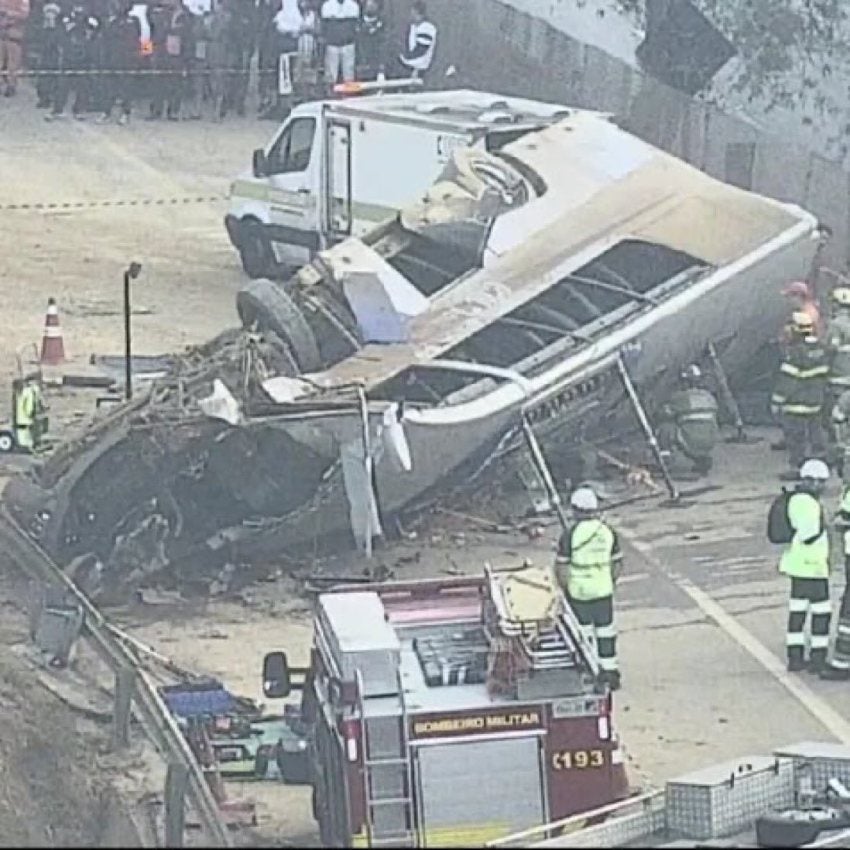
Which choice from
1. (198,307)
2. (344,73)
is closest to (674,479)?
(198,307)

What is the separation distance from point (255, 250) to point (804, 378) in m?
8.41

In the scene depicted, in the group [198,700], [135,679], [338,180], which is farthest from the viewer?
[338,180]

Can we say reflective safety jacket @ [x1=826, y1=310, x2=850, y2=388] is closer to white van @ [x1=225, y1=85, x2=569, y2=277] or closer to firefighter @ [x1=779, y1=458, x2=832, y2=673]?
white van @ [x1=225, y1=85, x2=569, y2=277]

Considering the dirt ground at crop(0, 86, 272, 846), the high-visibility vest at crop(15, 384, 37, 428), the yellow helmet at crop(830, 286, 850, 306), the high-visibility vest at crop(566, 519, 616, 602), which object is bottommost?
the dirt ground at crop(0, 86, 272, 846)

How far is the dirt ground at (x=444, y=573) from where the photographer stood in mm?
14414

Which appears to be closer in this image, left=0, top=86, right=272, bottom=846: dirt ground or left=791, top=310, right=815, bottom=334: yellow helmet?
left=0, top=86, right=272, bottom=846: dirt ground

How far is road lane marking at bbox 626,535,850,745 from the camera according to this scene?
1519 cm

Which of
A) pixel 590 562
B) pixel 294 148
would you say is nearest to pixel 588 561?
pixel 590 562

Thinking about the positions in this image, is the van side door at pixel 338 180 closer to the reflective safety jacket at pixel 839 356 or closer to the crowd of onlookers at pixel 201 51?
the reflective safety jacket at pixel 839 356

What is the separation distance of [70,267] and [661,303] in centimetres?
971

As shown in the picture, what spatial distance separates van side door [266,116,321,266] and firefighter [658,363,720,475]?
647 centimetres

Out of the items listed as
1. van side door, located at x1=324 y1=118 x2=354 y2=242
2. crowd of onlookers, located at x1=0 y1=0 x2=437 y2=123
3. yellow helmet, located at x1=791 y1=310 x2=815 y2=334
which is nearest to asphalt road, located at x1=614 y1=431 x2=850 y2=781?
yellow helmet, located at x1=791 y1=310 x2=815 y2=334

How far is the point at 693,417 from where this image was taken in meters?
20.5

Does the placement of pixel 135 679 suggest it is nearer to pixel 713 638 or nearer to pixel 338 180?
pixel 713 638
